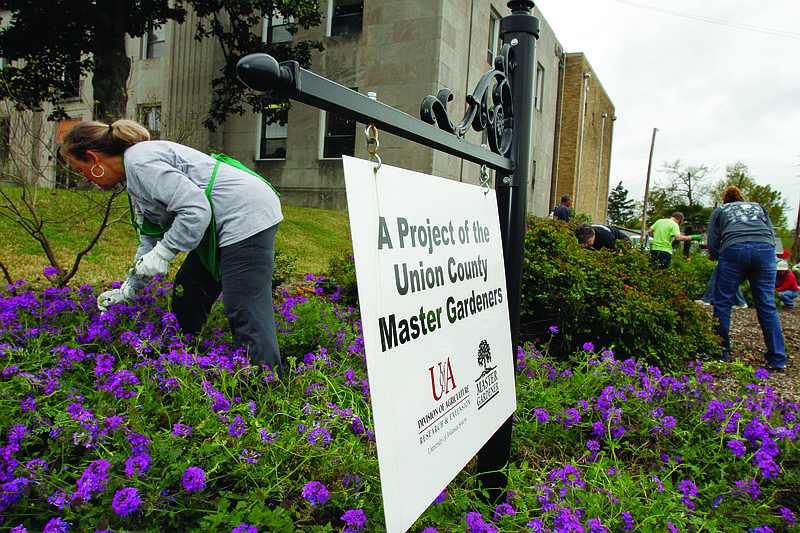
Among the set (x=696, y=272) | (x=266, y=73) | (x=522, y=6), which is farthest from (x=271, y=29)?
(x=266, y=73)

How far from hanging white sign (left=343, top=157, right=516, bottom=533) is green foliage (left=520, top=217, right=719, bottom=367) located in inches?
114

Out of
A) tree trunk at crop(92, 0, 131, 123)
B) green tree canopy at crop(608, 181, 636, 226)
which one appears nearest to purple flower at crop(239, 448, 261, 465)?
tree trunk at crop(92, 0, 131, 123)

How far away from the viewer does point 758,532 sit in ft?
6.08

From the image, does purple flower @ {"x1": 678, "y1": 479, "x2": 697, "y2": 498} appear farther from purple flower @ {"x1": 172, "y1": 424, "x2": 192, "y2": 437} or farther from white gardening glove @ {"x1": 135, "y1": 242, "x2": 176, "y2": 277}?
white gardening glove @ {"x1": 135, "y1": 242, "x2": 176, "y2": 277}

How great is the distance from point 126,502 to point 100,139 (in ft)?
5.98

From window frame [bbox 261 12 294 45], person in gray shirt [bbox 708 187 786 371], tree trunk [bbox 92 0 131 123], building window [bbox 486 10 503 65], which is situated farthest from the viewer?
building window [bbox 486 10 503 65]

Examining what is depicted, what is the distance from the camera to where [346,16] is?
1669 centimetres

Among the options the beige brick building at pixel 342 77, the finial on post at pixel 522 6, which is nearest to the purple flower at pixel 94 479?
the finial on post at pixel 522 6

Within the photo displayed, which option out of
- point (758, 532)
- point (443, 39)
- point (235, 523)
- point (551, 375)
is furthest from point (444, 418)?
point (443, 39)

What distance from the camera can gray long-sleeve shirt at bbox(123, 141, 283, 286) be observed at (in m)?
2.47

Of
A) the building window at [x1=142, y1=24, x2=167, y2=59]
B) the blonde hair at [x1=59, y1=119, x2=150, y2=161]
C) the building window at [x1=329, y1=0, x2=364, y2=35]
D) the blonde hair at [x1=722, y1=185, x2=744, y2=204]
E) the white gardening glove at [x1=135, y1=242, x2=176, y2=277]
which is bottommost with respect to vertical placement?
the white gardening glove at [x1=135, y1=242, x2=176, y2=277]

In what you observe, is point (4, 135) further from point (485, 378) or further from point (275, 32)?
point (275, 32)

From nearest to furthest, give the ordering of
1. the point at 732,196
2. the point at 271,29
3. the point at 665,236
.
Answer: the point at 732,196 → the point at 665,236 → the point at 271,29

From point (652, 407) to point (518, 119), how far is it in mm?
1870
